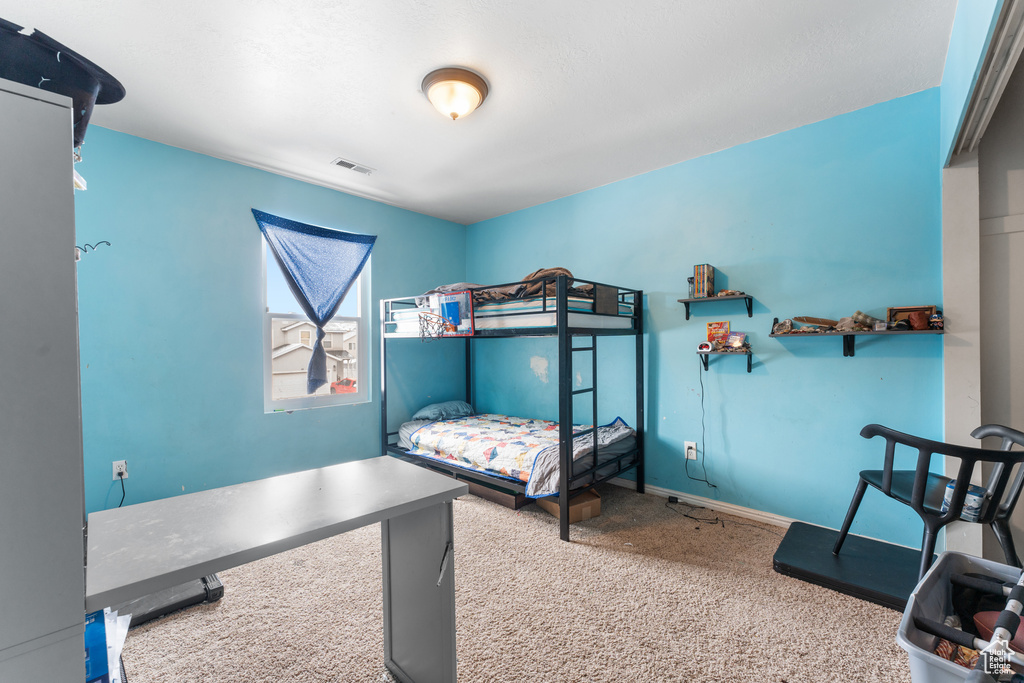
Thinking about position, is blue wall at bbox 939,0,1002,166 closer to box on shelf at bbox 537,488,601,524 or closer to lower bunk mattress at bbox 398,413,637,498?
lower bunk mattress at bbox 398,413,637,498

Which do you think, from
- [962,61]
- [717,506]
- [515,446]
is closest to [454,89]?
[962,61]

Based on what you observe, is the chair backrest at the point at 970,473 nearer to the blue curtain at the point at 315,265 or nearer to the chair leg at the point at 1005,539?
the chair leg at the point at 1005,539

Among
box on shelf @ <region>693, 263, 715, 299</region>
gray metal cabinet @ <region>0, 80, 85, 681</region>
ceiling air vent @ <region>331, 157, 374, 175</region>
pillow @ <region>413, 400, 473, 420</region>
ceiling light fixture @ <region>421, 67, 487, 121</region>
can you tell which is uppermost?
ceiling air vent @ <region>331, 157, 374, 175</region>

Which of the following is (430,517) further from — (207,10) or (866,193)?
(866,193)

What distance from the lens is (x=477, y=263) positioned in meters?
4.54

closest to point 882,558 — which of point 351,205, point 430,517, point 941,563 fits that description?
point 941,563

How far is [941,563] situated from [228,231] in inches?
156

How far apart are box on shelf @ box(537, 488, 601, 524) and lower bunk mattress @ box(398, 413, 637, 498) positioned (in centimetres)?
15

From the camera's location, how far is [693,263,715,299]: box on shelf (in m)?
2.81

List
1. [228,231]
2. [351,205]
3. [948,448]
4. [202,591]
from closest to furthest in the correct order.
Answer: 1. [948,448]
2. [202,591]
3. [228,231]
4. [351,205]

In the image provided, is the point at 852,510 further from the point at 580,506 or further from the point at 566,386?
the point at 566,386

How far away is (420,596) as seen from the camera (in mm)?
1404

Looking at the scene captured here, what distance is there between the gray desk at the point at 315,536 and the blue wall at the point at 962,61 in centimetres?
213

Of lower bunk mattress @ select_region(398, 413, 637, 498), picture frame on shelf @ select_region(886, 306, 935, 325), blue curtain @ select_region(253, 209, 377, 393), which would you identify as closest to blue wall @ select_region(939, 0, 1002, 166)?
picture frame on shelf @ select_region(886, 306, 935, 325)
